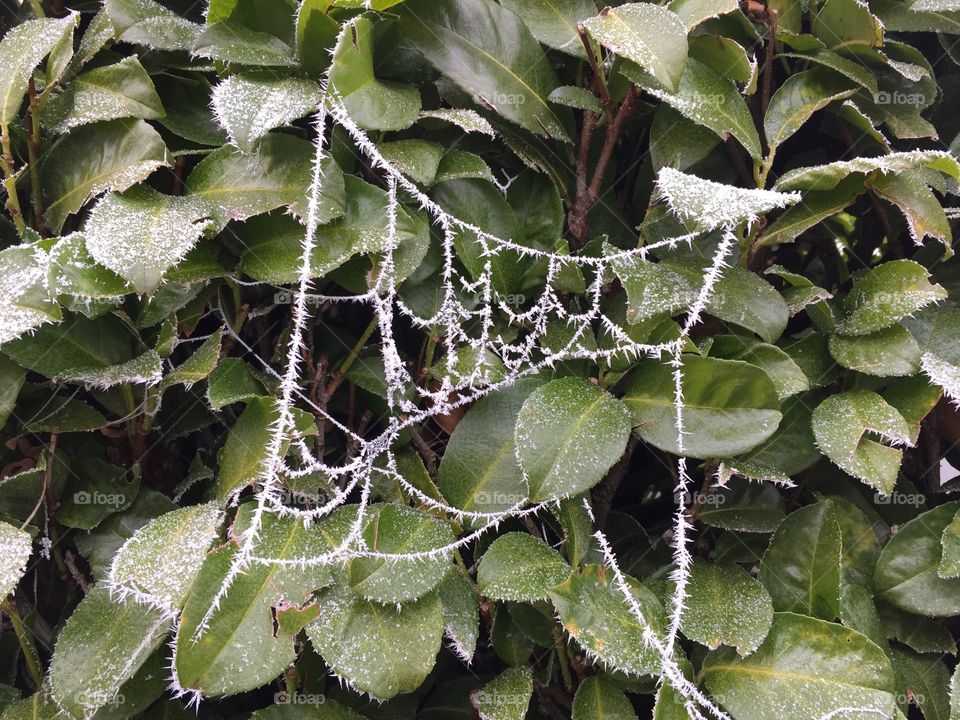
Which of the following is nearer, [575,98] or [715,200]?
[715,200]

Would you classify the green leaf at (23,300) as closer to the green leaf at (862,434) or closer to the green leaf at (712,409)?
the green leaf at (712,409)

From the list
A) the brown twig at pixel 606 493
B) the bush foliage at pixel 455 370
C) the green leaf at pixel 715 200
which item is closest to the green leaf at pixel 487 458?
the bush foliage at pixel 455 370

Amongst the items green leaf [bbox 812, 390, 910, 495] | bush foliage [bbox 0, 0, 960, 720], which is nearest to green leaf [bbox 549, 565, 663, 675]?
bush foliage [bbox 0, 0, 960, 720]

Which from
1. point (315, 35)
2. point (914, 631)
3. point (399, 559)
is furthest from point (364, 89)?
point (914, 631)

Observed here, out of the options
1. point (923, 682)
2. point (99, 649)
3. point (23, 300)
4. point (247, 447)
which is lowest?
point (923, 682)

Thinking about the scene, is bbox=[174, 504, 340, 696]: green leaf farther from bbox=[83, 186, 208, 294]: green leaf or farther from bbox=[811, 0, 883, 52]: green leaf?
bbox=[811, 0, 883, 52]: green leaf

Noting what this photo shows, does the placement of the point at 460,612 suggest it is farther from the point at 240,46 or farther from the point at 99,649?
the point at 240,46
